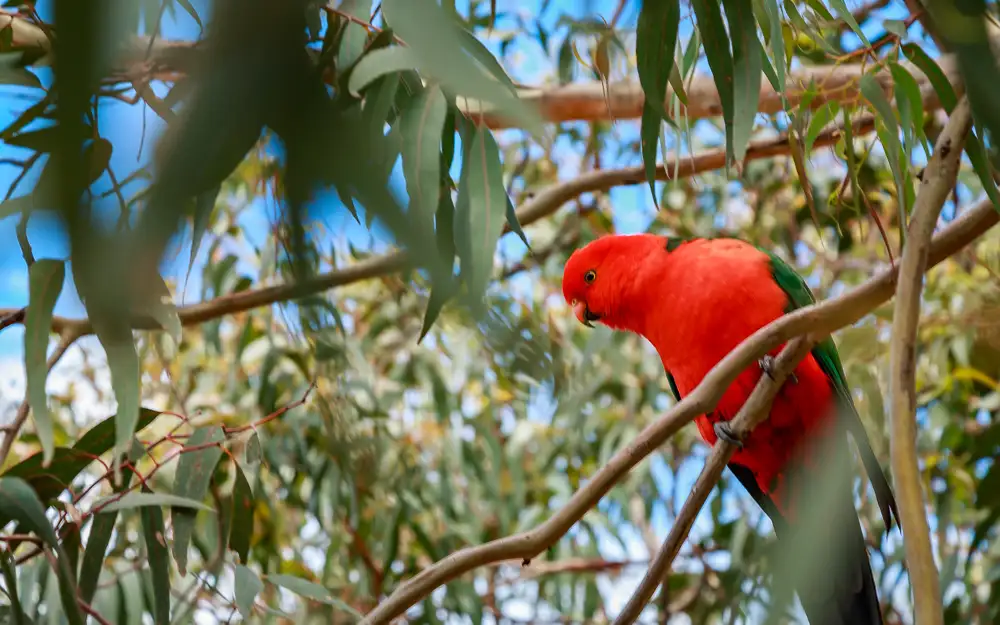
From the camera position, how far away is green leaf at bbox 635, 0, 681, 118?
1.28 meters

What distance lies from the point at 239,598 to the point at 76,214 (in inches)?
52.8

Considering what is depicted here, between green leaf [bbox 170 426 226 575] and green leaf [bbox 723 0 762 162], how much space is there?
102 centimetres

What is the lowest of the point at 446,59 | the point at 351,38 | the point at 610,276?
the point at 446,59

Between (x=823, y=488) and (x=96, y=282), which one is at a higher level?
(x=823, y=488)

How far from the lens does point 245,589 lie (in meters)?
1.63

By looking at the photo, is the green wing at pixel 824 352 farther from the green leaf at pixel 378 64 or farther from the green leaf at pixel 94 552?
the green leaf at pixel 94 552

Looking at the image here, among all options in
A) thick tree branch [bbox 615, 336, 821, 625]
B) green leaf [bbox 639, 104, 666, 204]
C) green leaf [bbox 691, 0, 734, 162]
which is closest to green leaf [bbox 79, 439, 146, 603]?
thick tree branch [bbox 615, 336, 821, 625]

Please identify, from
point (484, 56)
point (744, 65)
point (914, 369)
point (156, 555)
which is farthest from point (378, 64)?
point (156, 555)

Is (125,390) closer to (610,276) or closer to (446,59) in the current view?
(446,59)

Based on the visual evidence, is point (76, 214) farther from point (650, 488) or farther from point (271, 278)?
point (650, 488)

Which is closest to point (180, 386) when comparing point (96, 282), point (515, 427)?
point (515, 427)

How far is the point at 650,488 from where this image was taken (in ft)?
11.7

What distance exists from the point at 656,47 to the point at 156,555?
1.17m

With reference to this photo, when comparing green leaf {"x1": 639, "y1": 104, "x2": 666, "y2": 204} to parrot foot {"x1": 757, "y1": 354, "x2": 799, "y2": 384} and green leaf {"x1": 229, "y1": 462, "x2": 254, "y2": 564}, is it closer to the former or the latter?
parrot foot {"x1": 757, "y1": 354, "x2": 799, "y2": 384}
